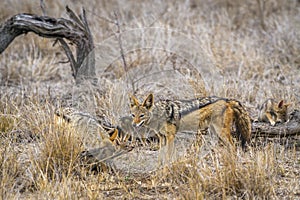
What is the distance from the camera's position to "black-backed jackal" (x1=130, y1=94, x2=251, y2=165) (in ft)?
20.2

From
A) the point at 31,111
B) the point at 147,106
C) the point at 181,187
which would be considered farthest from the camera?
the point at 31,111

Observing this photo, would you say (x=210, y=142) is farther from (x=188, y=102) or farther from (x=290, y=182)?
(x=290, y=182)

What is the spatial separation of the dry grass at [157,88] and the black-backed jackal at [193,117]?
223 mm

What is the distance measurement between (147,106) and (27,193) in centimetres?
154

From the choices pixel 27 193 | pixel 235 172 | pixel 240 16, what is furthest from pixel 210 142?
pixel 240 16

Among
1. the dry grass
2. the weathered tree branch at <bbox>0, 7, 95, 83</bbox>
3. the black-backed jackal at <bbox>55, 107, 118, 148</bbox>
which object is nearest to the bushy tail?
the dry grass

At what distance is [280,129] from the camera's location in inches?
259

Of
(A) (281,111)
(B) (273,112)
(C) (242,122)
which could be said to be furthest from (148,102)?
(A) (281,111)

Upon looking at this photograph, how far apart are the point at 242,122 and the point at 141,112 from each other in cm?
112

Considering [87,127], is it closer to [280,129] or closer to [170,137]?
[170,137]

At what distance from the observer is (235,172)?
208 inches

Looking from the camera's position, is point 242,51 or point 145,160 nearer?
point 145,160

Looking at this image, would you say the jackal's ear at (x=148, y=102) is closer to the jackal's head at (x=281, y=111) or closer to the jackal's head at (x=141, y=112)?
the jackal's head at (x=141, y=112)

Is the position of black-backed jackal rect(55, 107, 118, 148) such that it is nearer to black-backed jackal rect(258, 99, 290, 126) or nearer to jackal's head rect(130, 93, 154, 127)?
jackal's head rect(130, 93, 154, 127)
